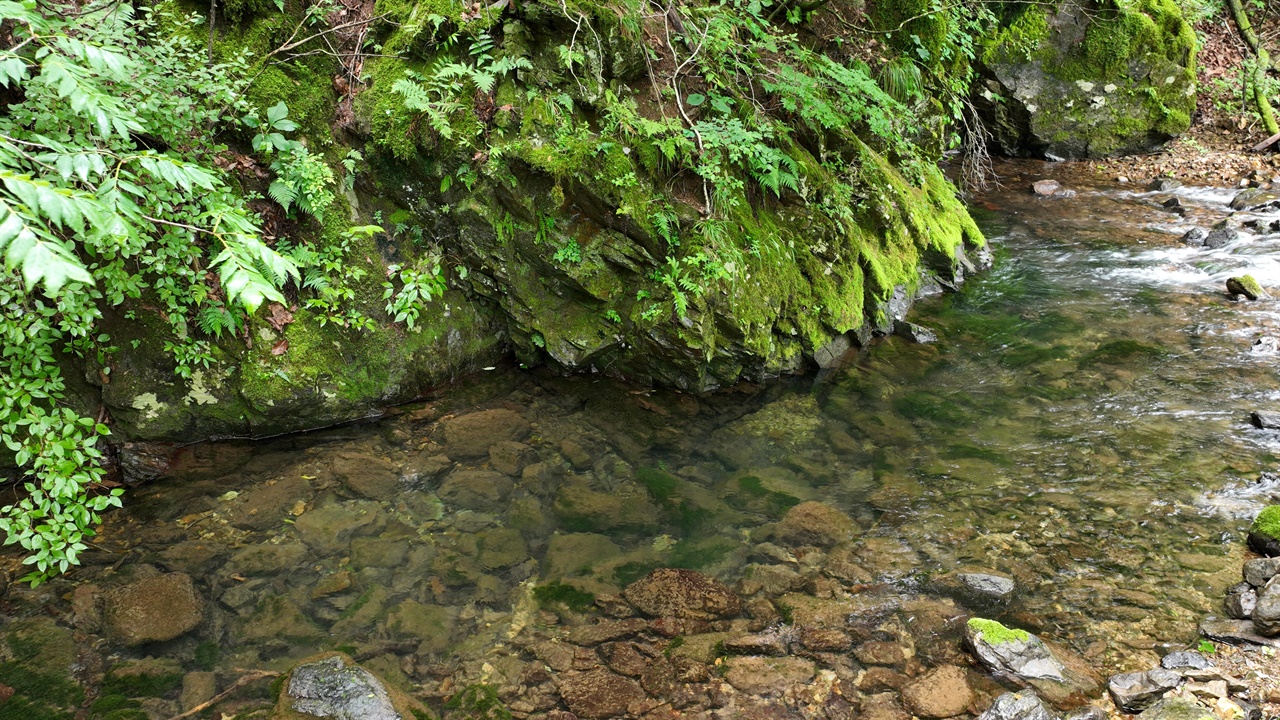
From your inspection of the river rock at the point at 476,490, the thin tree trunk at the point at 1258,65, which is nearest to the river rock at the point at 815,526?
the river rock at the point at 476,490

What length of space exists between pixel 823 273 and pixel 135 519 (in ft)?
21.5

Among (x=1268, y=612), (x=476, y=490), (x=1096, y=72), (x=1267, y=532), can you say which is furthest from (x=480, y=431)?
(x=1096, y=72)

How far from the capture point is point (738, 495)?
5.82m

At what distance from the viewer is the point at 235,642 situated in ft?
14.4

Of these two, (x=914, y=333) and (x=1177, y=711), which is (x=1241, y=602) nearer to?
(x=1177, y=711)

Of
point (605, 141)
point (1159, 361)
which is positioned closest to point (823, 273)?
point (605, 141)

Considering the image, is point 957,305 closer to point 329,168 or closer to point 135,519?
point 329,168

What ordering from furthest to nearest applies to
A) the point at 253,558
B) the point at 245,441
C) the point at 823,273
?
the point at 823,273
the point at 245,441
the point at 253,558

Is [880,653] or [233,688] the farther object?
[880,653]

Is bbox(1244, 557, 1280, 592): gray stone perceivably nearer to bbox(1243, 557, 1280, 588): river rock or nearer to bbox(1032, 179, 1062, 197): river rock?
bbox(1243, 557, 1280, 588): river rock

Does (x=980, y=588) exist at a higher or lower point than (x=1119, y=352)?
lower

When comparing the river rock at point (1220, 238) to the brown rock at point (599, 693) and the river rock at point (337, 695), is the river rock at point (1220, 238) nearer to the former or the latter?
the brown rock at point (599, 693)

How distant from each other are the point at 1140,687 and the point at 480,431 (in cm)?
497

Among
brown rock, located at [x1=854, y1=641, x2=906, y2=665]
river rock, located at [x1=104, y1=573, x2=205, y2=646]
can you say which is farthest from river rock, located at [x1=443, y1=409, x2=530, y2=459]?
brown rock, located at [x1=854, y1=641, x2=906, y2=665]
